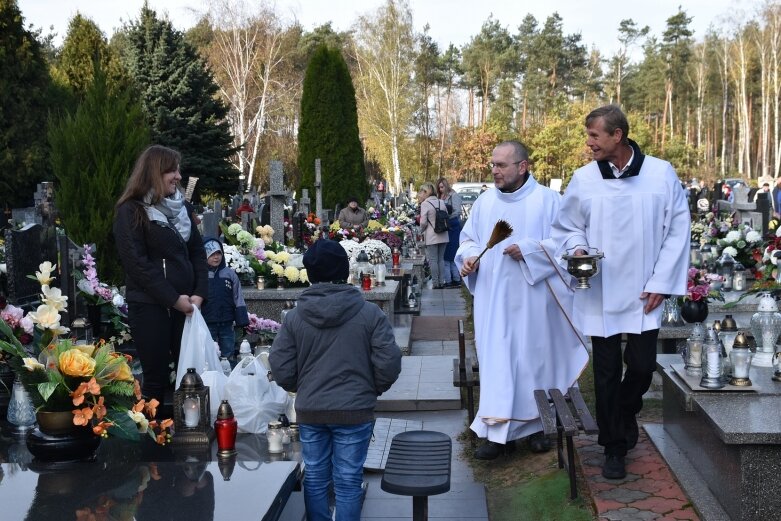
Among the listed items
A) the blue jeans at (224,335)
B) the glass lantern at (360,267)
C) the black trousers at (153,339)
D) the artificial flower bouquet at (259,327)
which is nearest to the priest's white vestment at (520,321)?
the black trousers at (153,339)

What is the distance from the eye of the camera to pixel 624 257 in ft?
16.6

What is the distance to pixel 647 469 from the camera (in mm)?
5285

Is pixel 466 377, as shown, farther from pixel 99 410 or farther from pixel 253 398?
pixel 99 410

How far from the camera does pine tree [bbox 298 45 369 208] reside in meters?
23.6

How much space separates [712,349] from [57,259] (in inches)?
176

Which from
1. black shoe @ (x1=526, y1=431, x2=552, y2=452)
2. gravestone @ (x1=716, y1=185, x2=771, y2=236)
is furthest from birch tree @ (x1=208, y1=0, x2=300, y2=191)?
black shoe @ (x1=526, y1=431, x2=552, y2=452)

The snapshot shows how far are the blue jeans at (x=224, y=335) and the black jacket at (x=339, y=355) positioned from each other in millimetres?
4195

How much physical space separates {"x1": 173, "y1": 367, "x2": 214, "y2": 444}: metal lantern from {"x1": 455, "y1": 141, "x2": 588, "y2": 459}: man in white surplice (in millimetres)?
1674

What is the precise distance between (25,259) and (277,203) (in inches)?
304

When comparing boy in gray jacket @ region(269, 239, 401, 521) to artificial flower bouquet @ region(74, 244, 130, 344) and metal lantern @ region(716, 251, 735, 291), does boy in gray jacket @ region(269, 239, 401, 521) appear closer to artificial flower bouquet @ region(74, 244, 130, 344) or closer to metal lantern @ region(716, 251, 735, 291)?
artificial flower bouquet @ region(74, 244, 130, 344)

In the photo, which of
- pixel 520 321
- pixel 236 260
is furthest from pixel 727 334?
pixel 236 260

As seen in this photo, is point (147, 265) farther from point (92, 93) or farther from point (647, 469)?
point (92, 93)

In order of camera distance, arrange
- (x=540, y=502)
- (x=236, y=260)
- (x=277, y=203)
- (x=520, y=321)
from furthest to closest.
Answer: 1. (x=277, y=203)
2. (x=236, y=260)
3. (x=520, y=321)
4. (x=540, y=502)

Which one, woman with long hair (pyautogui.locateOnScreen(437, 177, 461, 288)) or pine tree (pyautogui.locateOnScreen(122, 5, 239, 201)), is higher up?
pine tree (pyautogui.locateOnScreen(122, 5, 239, 201))
